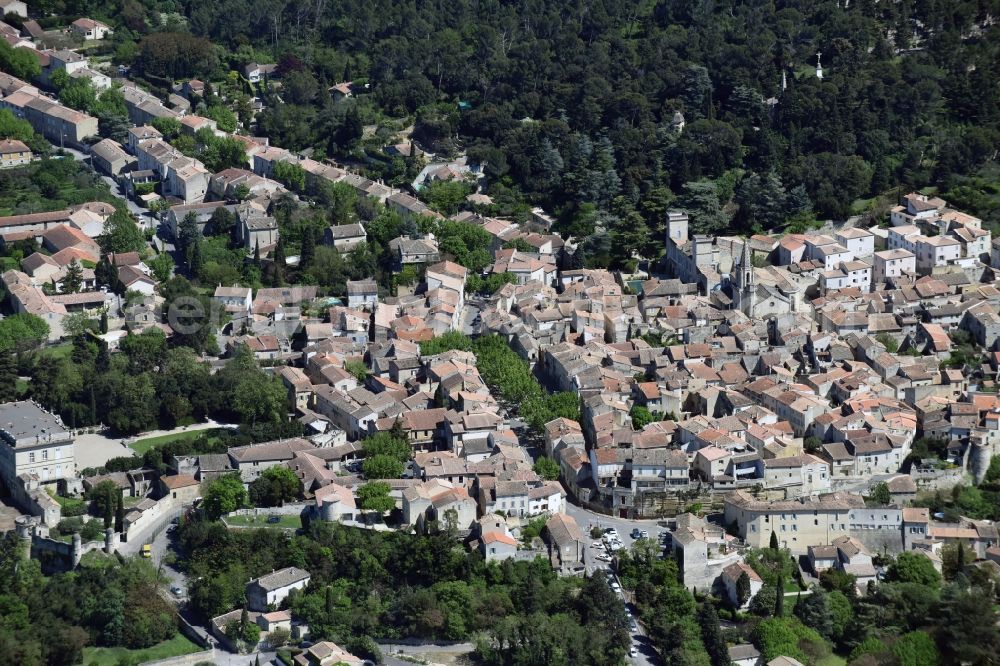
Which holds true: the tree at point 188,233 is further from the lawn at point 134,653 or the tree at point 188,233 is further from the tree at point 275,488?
the lawn at point 134,653

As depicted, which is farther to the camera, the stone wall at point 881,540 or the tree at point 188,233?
the tree at point 188,233

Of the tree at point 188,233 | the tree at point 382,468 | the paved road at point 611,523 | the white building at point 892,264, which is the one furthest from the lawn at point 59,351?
the white building at point 892,264

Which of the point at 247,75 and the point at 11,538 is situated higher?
the point at 247,75

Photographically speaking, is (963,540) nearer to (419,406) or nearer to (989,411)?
(989,411)

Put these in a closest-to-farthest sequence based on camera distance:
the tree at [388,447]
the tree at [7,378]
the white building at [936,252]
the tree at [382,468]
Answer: the tree at [382,468], the tree at [388,447], the tree at [7,378], the white building at [936,252]

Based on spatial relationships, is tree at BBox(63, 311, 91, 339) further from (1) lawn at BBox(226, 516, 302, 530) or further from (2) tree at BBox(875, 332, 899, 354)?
(2) tree at BBox(875, 332, 899, 354)

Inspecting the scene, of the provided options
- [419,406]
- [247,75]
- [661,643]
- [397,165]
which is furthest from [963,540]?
[247,75]

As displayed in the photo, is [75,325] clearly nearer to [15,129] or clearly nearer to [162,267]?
[162,267]
